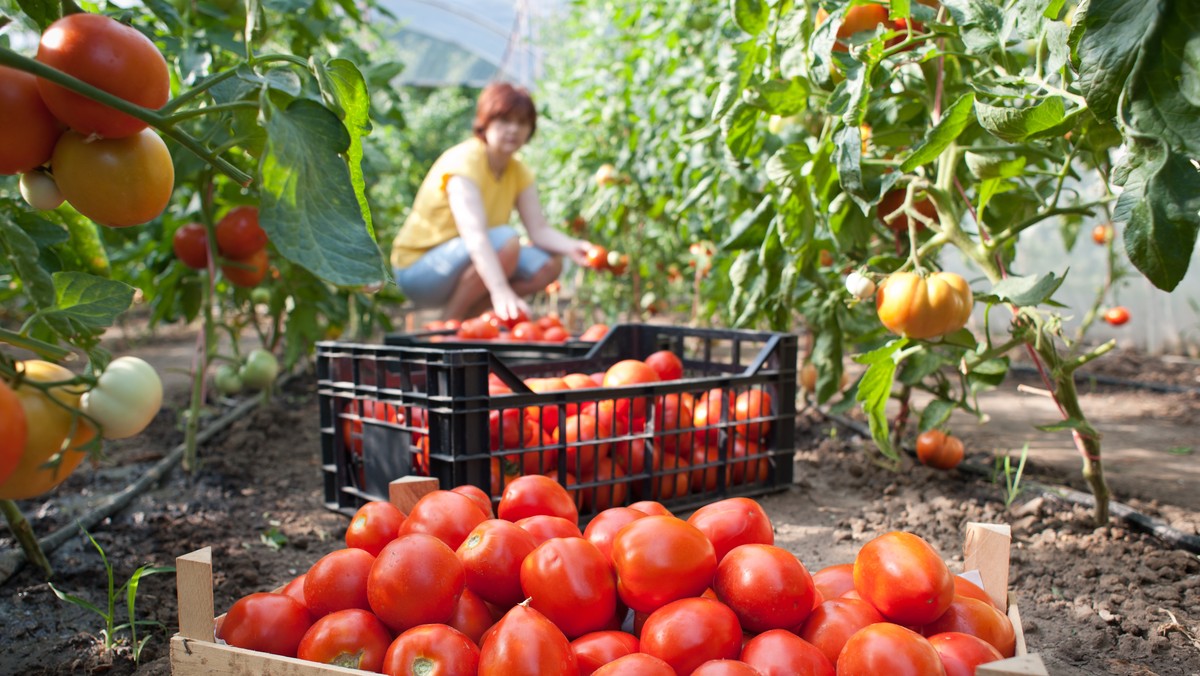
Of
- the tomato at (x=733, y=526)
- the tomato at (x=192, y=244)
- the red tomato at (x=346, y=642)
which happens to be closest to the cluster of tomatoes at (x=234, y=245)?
the tomato at (x=192, y=244)

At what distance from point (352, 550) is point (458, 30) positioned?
548 inches

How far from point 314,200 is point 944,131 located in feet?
3.60

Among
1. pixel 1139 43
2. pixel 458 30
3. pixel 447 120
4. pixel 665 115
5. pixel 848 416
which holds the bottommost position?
pixel 848 416

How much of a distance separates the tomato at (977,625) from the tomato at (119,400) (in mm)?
964

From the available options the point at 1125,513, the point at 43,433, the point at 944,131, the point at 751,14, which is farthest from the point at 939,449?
the point at 43,433

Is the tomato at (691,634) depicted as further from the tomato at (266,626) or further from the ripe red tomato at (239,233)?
the ripe red tomato at (239,233)

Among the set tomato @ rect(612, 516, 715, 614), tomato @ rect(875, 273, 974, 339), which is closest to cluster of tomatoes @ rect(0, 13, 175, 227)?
tomato @ rect(612, 516, 715, 614)

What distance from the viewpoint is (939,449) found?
2301 millimetres

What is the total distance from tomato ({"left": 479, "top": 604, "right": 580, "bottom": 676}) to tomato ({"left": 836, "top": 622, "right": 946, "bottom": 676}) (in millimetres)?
310

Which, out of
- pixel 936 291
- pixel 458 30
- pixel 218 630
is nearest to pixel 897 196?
pixel 936 291

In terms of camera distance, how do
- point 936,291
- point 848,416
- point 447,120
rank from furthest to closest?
point 447,120
point 848,416
point 936,291

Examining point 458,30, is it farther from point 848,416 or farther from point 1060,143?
point 1060,143

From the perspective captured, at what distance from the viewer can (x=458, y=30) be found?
13711 mm

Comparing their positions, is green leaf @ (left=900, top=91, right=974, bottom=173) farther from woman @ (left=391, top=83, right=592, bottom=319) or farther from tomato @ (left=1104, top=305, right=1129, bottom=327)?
tomato @ (left=1104, top=305, right=1129, bottom=327)
